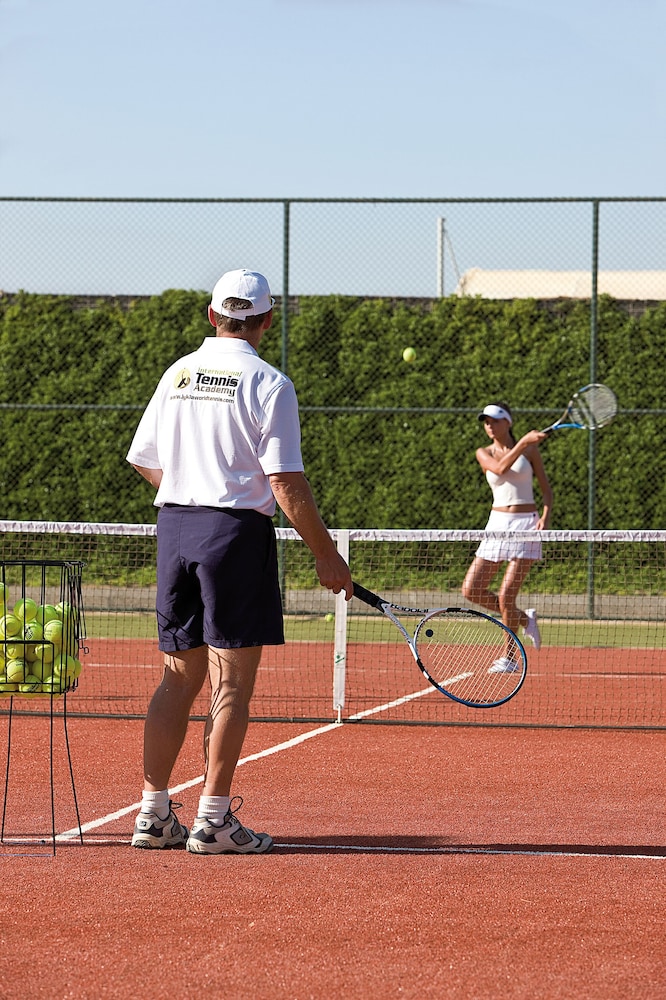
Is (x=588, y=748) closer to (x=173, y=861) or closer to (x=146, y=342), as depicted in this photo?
(x=173, y=861)

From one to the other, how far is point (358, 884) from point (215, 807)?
1.90ft

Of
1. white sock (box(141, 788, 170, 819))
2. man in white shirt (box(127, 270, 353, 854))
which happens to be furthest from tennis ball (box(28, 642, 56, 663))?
white sock (box(141, 788, 170, 819))

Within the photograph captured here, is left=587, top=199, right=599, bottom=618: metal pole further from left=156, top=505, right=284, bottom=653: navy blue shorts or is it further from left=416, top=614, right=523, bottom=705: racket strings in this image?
left=156, top=505, right=284, bottom=653: navy blue shorts

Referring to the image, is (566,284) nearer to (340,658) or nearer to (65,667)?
(340,658)

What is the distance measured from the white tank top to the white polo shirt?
5183mm

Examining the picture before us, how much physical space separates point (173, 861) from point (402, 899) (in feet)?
2.70

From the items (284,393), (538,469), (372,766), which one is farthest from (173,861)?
(538,469)

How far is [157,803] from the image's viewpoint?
4809 millimetres

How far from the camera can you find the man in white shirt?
4641mm

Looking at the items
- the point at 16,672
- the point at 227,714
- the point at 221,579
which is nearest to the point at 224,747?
the point at 227,714

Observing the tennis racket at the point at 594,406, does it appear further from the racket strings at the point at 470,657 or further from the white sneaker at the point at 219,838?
the white sneaker at the point at 219,838

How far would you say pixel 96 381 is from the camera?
15.2 meters

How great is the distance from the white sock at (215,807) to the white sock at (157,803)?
6.8 inches

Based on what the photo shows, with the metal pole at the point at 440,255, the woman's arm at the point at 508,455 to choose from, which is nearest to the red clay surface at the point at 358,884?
the woman's arm at the point at 508,455
